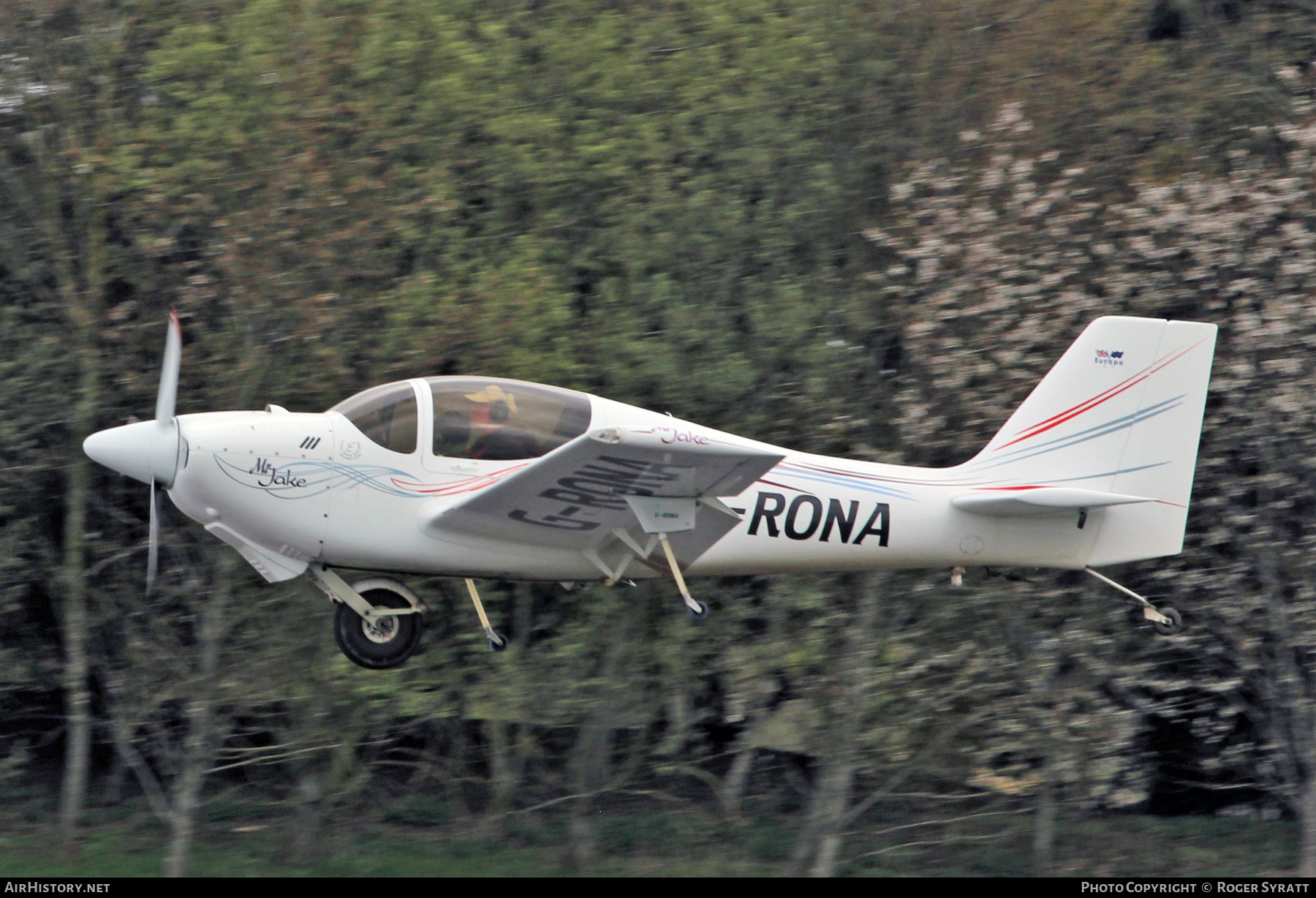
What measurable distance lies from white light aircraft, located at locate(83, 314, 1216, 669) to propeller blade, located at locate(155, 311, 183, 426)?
0.02 meters

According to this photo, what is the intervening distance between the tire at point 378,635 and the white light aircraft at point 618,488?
1cm

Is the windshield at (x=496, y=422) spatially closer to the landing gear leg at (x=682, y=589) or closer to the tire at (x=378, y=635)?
the landing gear leg at (x=682, y=589)

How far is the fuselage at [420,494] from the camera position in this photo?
7512 millimetres

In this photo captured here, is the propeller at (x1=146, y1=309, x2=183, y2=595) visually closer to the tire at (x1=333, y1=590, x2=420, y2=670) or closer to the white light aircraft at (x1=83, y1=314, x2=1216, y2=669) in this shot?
the white light aircraft at (x1=83, y1=314, x2=1216, y2=669)

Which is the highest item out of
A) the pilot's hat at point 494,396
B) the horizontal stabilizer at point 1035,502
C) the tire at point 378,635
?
the pilot's hat at point 494,396

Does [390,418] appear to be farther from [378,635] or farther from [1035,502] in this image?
[1035,502]

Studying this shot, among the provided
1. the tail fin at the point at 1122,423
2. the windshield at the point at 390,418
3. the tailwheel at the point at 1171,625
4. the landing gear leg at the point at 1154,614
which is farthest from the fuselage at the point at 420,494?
the tailwheel at the point at 1171,625

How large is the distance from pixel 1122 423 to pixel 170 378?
20.2 feet

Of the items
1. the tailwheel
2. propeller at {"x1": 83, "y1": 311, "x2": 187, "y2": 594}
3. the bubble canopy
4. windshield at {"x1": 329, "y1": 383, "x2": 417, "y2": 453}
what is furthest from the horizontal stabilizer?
propeller at {"x1": 83, "y1": 311, "x2": 187, "y2": 594}

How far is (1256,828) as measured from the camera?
15.7 meters

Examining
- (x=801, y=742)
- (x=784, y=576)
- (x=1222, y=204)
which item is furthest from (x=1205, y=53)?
(x=801, y=742)

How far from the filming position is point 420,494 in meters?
7.66

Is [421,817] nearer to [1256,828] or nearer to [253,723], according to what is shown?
[253,723]

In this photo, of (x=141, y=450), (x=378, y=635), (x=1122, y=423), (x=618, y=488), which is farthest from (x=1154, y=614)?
(x=141, y=450)
